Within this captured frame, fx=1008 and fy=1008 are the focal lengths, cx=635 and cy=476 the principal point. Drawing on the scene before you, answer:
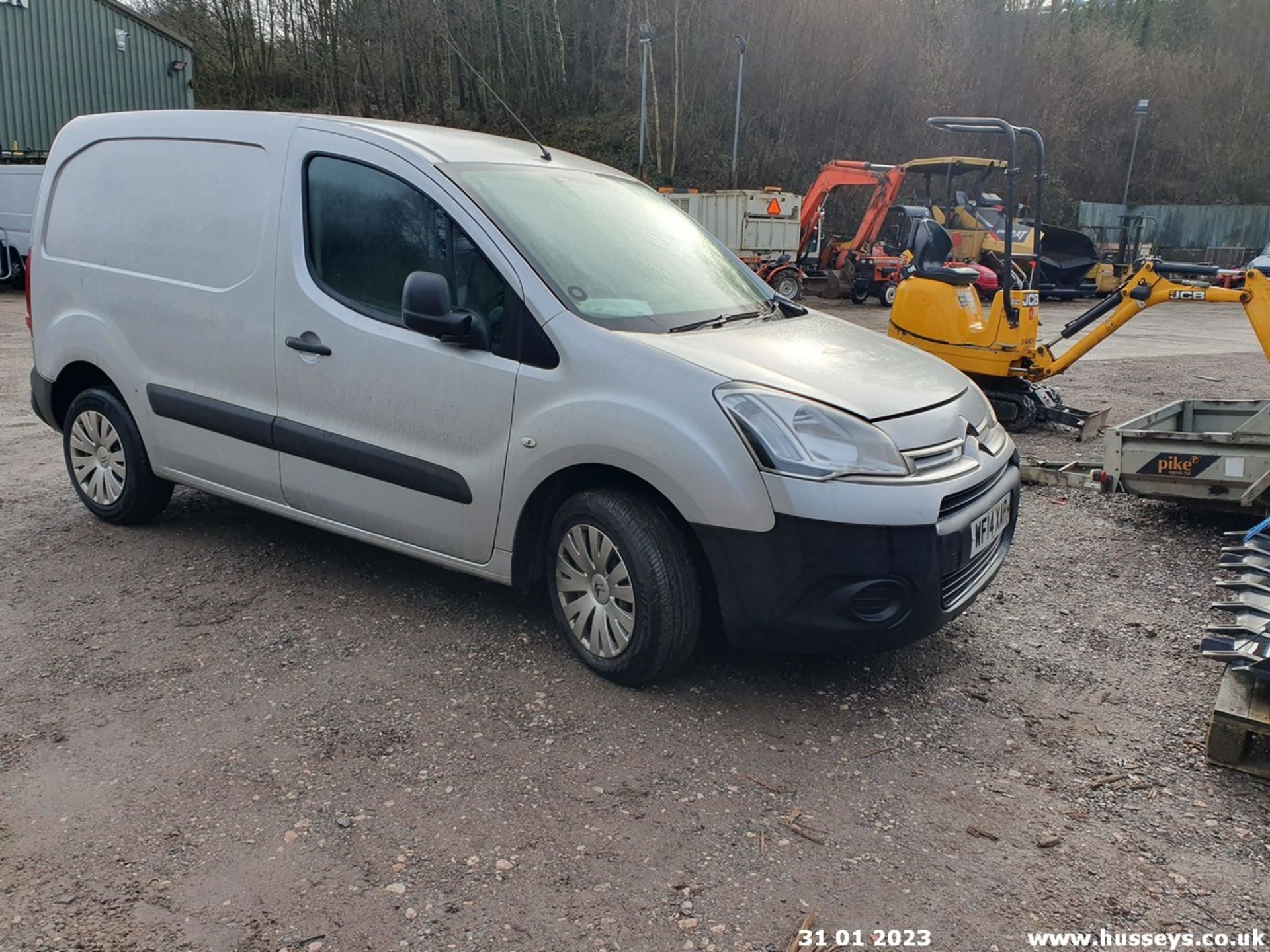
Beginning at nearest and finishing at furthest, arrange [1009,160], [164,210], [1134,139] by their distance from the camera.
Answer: [164,210] → [1009,160] → [1134,139]

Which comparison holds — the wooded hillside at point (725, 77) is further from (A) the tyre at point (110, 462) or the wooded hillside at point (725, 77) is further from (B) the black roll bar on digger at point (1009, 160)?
(A) the tyre at point (110, 462)

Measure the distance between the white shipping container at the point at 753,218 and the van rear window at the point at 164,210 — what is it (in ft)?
55.1

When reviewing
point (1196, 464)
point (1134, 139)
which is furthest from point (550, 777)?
point (1134, 139)

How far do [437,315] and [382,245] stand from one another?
604mm

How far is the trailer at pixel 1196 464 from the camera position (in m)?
5.04

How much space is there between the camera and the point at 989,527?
11.6 feet

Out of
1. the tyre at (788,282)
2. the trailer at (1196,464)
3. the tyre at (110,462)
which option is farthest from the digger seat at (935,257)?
the tyre at (788,282)

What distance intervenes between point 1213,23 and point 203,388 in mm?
49972

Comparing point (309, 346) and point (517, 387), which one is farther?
point (309, 346)

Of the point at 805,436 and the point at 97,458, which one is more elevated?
the point at 805,436

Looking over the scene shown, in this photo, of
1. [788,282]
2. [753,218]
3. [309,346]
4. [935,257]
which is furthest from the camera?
[753,218]

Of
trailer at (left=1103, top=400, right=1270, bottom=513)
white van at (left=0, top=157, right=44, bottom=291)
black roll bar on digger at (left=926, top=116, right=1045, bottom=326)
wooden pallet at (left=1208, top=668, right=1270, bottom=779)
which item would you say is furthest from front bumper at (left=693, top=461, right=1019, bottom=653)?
white van at (left=0, top=157, right=44, bottom=291)

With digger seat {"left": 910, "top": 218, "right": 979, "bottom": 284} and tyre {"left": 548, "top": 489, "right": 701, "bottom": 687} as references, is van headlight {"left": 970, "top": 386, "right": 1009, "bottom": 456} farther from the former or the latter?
digger seat {"left": 910, "top": 218, "right": 979, "bottom": 284}

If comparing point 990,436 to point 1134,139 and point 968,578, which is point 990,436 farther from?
point 1134,139
